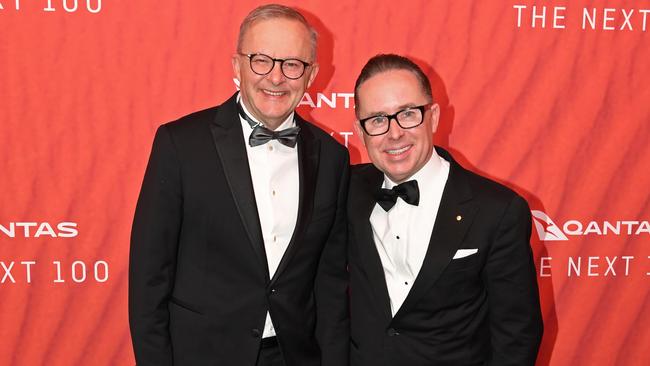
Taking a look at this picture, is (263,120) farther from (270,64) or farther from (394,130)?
(394,130)

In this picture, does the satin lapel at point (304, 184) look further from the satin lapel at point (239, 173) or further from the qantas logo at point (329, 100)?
the qantas logo at point (329, 100)

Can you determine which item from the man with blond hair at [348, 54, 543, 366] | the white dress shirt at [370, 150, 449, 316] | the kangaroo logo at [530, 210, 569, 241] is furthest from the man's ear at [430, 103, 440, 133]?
the kangaroo logo at [530, 210, 569, 241]

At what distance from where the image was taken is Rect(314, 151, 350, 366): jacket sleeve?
2.08 metres

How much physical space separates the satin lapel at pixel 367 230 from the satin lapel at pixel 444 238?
90mm

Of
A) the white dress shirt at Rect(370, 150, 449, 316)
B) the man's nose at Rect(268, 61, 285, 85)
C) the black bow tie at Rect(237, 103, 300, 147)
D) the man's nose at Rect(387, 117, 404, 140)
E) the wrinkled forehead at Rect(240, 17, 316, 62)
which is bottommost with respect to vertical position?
the white dress shirt at Rect(370, 150, 449, 316)

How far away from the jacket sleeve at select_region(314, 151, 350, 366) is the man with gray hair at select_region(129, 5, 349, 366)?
8cm

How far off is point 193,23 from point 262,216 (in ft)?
3.49

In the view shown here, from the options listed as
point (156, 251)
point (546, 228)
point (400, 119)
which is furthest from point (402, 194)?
point (546, 228)

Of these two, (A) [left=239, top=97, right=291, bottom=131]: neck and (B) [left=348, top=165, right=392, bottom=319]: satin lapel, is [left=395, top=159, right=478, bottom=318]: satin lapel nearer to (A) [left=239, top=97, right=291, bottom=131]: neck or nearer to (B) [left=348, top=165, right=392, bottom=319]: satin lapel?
(B) [left=348, top=165, right=392, bottom=319]: satin lapel

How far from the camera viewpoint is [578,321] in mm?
2996

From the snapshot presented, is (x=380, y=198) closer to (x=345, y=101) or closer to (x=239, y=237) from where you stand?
(x=239, y=237)

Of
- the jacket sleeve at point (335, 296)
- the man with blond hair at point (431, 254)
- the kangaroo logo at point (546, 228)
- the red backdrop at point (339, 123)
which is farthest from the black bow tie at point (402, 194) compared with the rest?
the kangaroo logo at point (546, 228)

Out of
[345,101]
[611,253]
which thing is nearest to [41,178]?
[345,101]

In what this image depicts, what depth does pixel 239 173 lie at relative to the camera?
1846 millimetres
